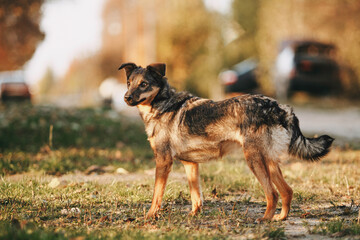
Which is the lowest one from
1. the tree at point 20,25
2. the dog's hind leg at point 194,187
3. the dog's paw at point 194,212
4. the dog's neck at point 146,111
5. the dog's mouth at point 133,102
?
the dog's paw at point 194,212

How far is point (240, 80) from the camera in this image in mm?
23703

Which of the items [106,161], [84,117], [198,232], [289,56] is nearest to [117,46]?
[289,56]

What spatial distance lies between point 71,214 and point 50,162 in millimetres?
2805

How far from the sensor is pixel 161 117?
475 centimetres

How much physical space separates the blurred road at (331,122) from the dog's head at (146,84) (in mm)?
7889

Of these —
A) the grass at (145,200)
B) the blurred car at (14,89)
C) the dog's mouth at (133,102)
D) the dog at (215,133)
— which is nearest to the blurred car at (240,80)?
the blurred car at (14,89)

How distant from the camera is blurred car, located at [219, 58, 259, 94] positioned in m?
23.1

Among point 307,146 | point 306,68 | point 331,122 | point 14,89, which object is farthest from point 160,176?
point 14,89

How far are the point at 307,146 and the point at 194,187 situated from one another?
1480 mm

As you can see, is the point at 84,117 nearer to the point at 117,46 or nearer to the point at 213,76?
the point at 213,76

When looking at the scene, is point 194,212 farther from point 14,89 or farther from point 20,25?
point 14,89

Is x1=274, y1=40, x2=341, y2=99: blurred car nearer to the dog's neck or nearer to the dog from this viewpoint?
the dog

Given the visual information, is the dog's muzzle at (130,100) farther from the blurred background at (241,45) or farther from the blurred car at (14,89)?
the blurred car at (14,89)

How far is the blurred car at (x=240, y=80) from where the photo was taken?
23.1 meters
